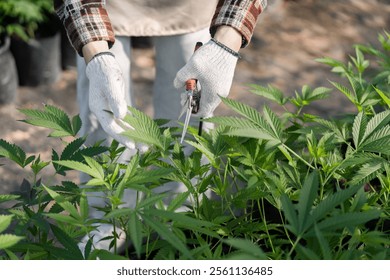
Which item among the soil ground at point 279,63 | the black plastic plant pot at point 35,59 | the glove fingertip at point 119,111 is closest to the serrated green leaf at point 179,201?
the glove fingertip at point 119,111

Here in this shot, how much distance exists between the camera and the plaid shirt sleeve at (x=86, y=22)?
6.12ft

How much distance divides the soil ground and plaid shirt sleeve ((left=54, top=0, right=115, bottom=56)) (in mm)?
1417

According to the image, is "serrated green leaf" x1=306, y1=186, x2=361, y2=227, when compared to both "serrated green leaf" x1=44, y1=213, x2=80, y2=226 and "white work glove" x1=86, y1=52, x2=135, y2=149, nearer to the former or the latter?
"serrated green leaf" x1=44, y1=213, x2=80, y2=226

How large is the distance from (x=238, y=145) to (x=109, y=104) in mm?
578

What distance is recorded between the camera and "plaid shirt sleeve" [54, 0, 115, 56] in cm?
187

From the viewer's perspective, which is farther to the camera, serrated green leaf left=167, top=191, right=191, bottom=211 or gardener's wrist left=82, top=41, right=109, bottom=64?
gardener's wrist left=82, top=41, right=109, bottom=64

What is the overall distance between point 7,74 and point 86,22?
1.95 metres

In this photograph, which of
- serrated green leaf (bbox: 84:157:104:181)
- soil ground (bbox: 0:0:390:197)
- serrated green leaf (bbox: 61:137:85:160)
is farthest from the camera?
soil ground (bbox: 0:0:390:197)

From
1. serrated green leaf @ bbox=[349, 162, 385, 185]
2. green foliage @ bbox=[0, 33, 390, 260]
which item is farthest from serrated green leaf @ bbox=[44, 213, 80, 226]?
serrated green leaf @ bbox=[349, 162, 385, 185]

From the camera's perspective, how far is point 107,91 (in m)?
1.75

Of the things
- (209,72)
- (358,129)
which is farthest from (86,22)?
(358,129)

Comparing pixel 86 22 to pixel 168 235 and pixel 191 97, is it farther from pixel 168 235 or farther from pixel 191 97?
pixel 168 235

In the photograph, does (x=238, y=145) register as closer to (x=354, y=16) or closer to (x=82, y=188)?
(x=82, y=188)

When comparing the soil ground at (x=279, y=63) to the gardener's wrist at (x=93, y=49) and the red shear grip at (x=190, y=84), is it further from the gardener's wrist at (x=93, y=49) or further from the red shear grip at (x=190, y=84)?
the red shear grip at (x=190, y=84)
